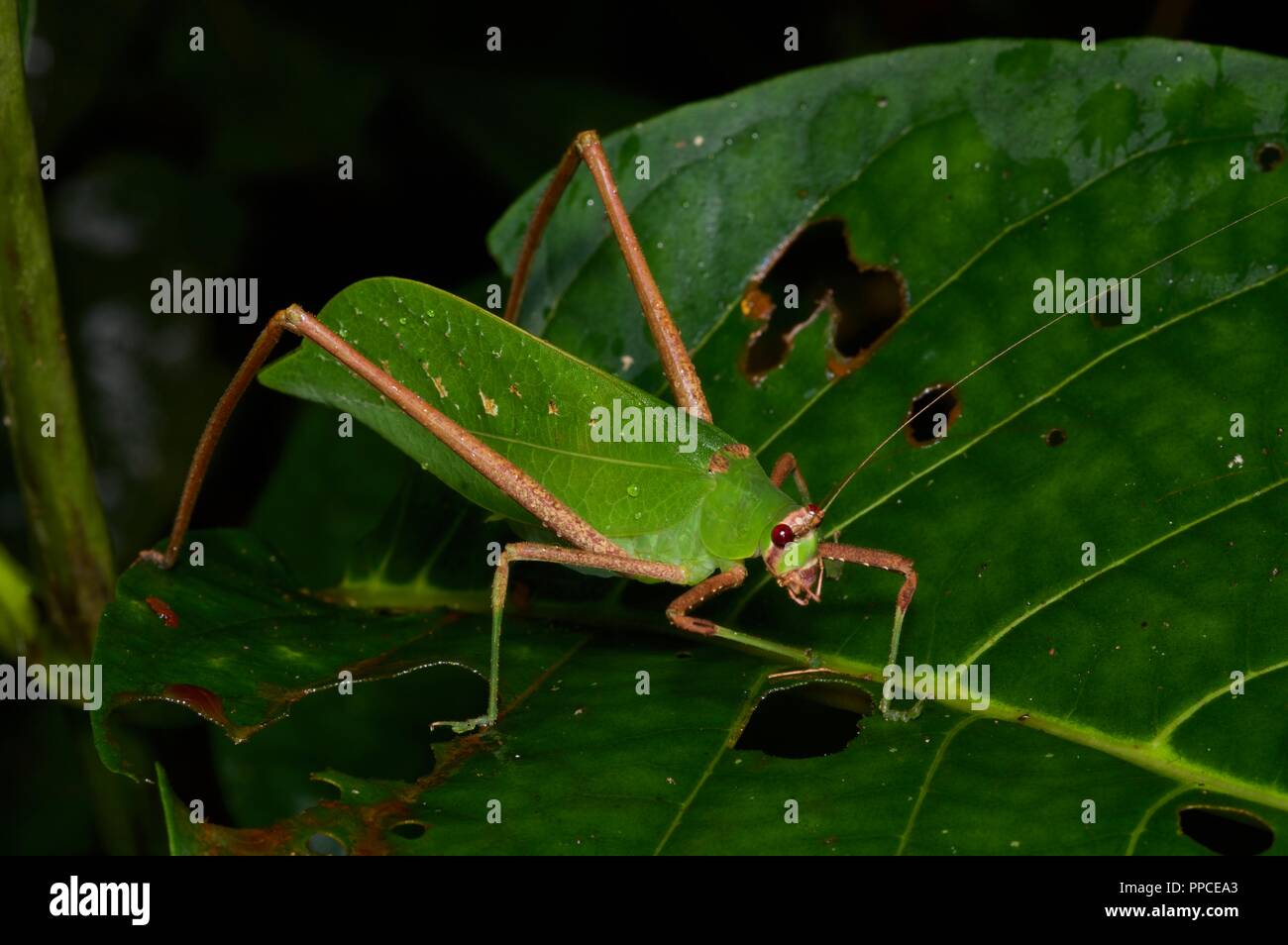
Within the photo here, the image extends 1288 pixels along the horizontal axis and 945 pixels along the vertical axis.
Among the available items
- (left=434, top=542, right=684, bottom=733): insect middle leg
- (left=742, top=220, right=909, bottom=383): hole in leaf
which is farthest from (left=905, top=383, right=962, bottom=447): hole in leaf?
(left=434, top=542, right=684, bottom=733): insect middle leg

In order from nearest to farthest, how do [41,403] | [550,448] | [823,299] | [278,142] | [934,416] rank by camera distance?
1. [41,403]
2. [934,416]
3. [550,448]
4. [823,299]
5. [278,142]

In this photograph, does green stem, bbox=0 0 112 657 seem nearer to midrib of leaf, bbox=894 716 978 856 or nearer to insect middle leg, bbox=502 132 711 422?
insect middle leg, bbox=502 132 711 422

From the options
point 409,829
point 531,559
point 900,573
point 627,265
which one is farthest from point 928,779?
point 627,265

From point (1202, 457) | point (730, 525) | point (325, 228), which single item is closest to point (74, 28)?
point (325, 228)

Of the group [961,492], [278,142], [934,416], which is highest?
[278,142]

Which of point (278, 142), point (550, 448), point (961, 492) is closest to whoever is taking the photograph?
point (961, 492)

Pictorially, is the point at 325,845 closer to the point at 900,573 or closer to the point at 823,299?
the point at 900,573
